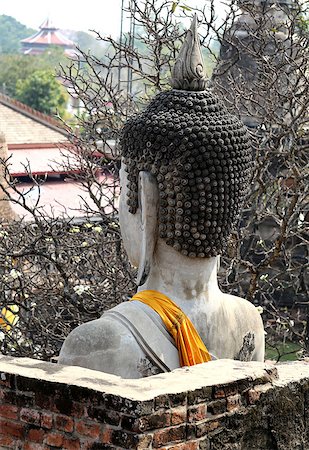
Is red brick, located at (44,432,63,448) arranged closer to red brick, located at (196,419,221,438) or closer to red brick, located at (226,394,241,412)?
red brick, located at (196,419,221,438)

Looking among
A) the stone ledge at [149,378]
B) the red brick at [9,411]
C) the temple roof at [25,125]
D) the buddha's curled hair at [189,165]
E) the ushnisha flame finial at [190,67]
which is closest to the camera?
the stone ledge at [149,378]

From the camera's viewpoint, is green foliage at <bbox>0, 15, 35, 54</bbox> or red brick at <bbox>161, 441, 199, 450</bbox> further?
green foliage at <bbox>0, 15, 35, 54</bbox>

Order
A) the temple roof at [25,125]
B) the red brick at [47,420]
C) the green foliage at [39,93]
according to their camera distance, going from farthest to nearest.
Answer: the green foliage at [39,93]
the temple roof at [25,125]
the red brick at [47,420]

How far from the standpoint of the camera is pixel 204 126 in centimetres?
395

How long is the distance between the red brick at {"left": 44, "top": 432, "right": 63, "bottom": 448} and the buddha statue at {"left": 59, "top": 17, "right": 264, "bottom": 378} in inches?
14.0

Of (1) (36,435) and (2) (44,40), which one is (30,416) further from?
(2) (44,40)

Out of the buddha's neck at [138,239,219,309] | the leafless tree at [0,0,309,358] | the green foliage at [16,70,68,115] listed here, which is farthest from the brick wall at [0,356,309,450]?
the green foliage at [16,70,68,115]

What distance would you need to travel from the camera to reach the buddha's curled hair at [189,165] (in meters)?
3.90

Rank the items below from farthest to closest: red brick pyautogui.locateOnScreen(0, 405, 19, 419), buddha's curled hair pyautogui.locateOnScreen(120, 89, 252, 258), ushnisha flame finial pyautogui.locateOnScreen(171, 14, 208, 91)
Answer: ushnisha flame finial pyautogui.locateOnScreen(171, 14, 208, 91) → buddha's curled hair pyautogui.locateOnScreen(120, 89, 252, 258) → red brick pyautogui.locateOnScreen(0, 405, 19, 419)

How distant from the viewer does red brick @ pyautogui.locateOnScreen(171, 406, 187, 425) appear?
11.0ft

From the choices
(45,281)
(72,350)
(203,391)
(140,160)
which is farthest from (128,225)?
(45,281)

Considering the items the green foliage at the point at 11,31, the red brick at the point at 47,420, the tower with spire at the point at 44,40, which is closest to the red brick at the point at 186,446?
the red brick at the point at 47,420

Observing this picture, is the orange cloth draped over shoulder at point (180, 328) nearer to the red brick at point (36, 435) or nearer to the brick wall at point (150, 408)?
the brick wall at point (150, 408)

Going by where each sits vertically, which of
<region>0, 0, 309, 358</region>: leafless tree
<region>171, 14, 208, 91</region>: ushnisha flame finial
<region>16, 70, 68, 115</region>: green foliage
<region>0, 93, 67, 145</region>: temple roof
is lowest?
<region>16, 70, 68, 115</region>: green foliage
